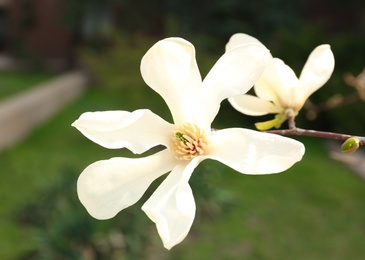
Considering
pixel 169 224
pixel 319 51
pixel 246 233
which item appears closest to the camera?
pixel 169 224

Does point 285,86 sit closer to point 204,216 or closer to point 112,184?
point 112,184

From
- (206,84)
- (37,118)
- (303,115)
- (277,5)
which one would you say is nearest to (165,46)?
(206,84)

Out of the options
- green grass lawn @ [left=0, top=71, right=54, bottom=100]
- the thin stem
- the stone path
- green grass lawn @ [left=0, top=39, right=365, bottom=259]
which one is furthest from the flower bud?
green grass lawn @ [left=0, top=71, right=54, bottom=100]

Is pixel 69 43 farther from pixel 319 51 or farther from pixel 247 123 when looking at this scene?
pixel 319 51

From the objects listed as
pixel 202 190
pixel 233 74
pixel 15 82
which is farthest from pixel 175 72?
pixel 15 82

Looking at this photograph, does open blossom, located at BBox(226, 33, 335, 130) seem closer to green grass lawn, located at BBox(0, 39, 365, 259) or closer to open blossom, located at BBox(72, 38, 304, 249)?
open blossom, located at BBox(72, 38, 304, 249)
